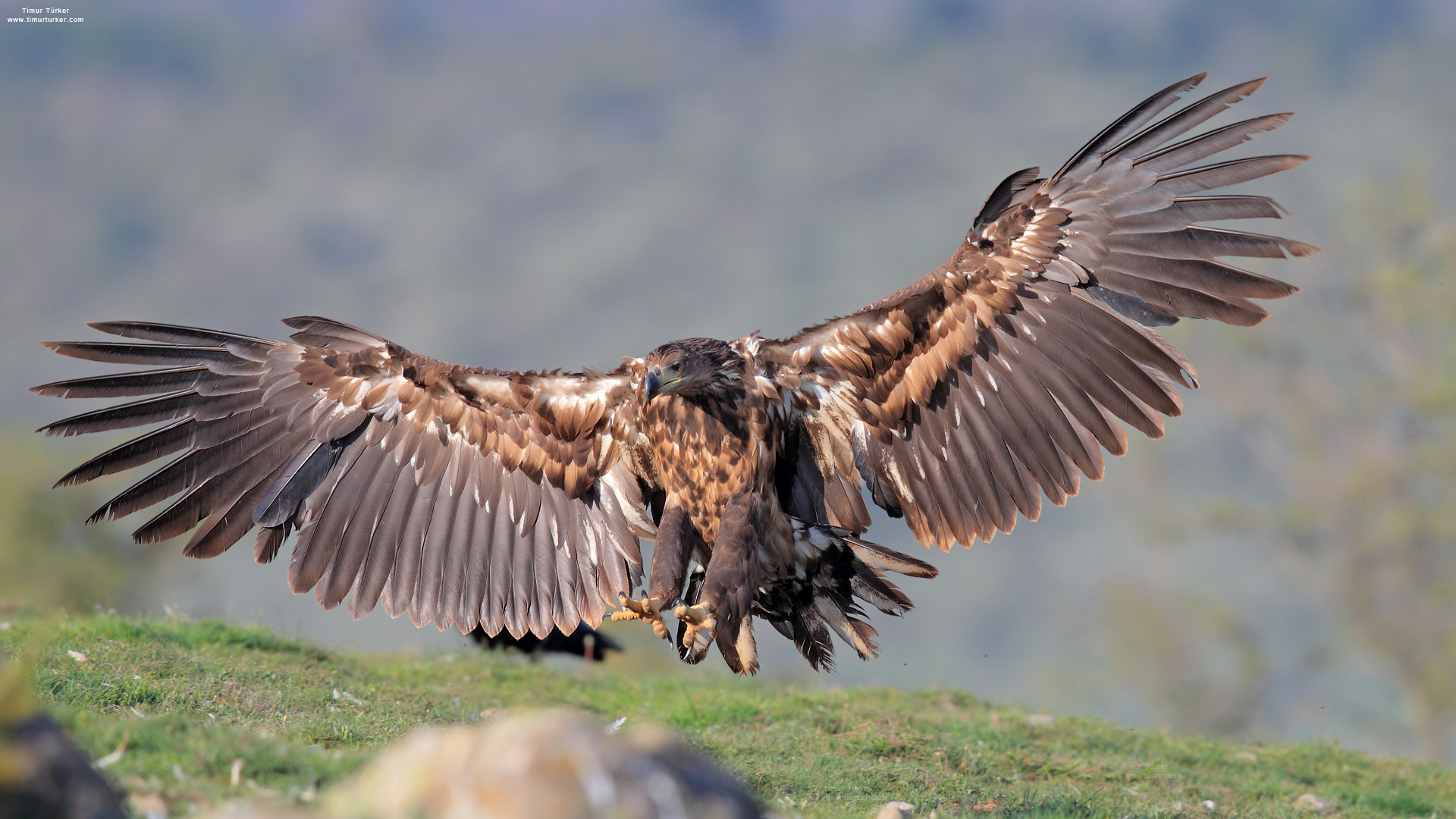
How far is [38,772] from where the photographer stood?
3082 mm

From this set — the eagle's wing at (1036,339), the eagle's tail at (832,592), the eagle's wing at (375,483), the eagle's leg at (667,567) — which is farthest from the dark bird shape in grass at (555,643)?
the eagle's wing at (1036,339)

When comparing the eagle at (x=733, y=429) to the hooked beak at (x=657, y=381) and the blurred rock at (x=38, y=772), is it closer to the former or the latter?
the hooked beak at (x=657, y=381)

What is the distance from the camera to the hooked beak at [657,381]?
699 centimetres

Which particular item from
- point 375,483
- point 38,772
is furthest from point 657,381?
point 38,772

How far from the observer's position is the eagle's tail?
23.8 ft

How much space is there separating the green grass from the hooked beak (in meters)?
2.10

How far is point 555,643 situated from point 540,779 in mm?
8112

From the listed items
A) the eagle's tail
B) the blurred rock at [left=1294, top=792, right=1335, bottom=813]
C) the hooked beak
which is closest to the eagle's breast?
the hooked beak

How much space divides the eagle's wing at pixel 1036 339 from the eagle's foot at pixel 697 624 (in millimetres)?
1279

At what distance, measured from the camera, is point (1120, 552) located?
148m

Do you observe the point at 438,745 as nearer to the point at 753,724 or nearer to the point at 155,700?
the point at 155,700

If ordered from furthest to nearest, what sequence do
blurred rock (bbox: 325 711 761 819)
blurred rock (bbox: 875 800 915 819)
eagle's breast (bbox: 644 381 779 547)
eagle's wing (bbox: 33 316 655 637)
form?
eagle's wing (bbox: 33 316 655 637)
eagle's breast (bbox: 644 381 779 547)
blurred rock (bbox: 875 800 915 819)
blurred rock (bbox: 325 711 761 819)

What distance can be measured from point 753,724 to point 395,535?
2626mm

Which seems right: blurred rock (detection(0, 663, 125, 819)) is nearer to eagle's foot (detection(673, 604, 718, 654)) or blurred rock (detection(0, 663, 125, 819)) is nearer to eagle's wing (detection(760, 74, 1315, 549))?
eagle's foot (detection(673, 604, 718, 654))
